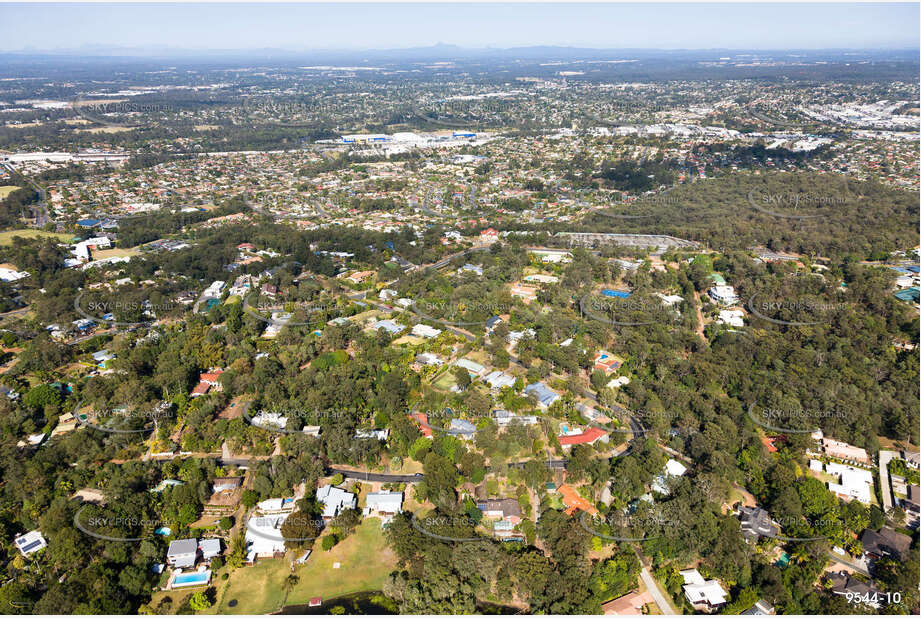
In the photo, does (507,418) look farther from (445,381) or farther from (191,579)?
(191,579)

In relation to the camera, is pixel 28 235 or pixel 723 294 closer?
pixel 723 294

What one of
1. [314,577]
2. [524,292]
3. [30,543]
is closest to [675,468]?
[314,577]

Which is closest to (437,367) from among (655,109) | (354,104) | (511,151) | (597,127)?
(511,151)

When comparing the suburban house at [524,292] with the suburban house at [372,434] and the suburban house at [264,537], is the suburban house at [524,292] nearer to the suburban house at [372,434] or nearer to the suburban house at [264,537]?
the suburban house at [372,434]

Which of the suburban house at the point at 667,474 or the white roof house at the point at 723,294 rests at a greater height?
the white roof house at the point at 723,294

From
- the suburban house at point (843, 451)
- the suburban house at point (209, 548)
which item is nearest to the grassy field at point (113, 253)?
the suburban house at point (209, 548)

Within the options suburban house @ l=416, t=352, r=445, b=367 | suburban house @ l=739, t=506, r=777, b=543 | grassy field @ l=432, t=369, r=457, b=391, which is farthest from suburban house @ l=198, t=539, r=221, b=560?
suburban house @ l=739, t=506, r=777, b=543
